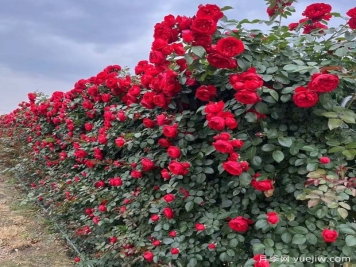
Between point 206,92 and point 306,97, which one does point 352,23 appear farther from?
point 206,92

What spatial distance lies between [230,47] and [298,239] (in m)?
0.82

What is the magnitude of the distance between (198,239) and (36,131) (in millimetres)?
3404

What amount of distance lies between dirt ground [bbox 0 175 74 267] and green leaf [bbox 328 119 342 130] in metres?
1.94

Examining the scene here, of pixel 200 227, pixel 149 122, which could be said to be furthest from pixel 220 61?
pixel 200 227

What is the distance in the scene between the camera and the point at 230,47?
1.51 m

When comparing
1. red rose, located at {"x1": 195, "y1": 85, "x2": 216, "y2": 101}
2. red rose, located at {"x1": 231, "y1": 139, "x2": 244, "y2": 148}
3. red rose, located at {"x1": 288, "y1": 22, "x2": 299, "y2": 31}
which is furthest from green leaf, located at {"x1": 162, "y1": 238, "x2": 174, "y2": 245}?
red rose, located at {"x1": 288, "y1": 22, "x2": 299, "y2": 31}

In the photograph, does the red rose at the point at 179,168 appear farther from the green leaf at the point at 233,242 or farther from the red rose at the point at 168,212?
the green leaf at the point at 233,242

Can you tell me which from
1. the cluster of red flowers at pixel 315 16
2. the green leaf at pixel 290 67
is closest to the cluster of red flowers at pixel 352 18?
the cluster of red flowers at pixel 315 16

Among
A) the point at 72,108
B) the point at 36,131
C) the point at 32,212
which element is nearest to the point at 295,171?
the point at 72,108

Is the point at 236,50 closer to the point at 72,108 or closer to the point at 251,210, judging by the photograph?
the point at 251,210

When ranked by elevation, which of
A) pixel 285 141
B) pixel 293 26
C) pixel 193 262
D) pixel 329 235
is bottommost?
pixel 193 262

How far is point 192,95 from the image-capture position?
1953 mm

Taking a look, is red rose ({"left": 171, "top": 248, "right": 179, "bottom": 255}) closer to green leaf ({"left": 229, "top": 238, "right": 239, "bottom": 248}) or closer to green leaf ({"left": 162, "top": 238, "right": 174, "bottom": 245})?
green leaf ({"left": 162, "top": 238, "right": 174, "bottom": 245})

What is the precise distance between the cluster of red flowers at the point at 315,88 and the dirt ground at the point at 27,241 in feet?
6.31
